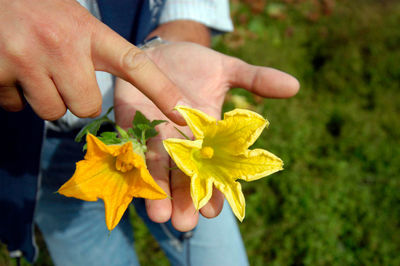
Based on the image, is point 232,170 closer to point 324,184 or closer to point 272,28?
point 324,184

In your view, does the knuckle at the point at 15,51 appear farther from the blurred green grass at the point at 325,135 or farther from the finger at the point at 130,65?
the blurred green grass at the point at 325,135

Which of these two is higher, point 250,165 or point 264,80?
point 264,80

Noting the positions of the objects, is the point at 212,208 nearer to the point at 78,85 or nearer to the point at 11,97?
the point at 78,85

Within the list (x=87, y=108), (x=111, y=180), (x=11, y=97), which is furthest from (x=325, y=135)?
(x=11, y=97)

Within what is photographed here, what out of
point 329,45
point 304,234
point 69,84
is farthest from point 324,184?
point 69,84

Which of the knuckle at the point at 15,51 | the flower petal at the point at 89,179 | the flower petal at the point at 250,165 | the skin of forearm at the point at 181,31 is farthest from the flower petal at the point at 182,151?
the skin of forearm at the point at 181,31

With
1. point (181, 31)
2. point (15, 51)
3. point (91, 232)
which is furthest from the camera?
point (91, 232)

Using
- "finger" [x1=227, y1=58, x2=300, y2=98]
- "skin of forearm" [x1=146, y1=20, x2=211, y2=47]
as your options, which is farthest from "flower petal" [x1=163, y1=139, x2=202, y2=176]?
"skin of forearm" [x1=146, y1=20, x2=211, y2=47]

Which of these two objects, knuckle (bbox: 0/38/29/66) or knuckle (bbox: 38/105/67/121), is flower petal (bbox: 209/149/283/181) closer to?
knuckle (bbox: 38/105/67/121)
